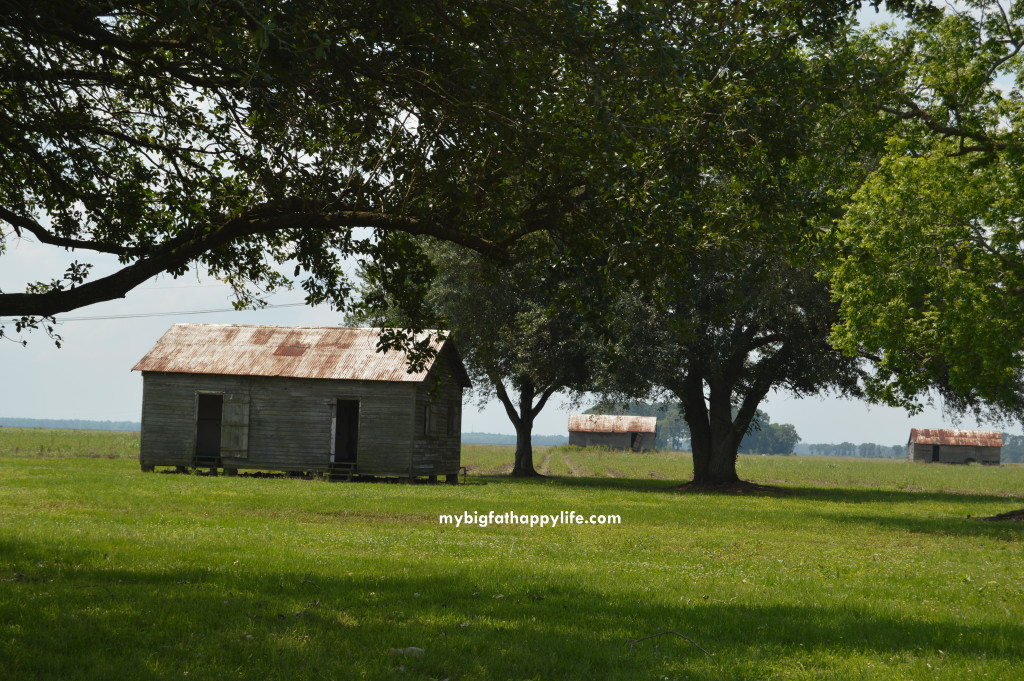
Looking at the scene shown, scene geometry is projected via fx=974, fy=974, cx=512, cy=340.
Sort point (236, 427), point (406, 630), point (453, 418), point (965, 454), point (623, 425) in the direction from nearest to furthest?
point (406, 630), point (236, 427), point (453, 418), point (623, 425), point (965, 454)

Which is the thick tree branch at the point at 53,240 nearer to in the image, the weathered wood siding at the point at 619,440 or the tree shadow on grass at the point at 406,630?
the tree shadow on grass at the point at 406,630

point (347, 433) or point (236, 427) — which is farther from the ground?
point (236, 427)

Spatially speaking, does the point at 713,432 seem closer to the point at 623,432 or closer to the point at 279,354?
the point at 279,354

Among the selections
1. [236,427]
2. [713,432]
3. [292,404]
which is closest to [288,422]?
[292,404]

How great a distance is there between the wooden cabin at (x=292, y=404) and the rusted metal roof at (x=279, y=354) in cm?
5

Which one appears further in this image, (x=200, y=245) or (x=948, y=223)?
(x=948, y=223)

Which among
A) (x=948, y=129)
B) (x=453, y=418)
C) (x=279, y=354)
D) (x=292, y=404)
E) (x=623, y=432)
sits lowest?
(x=623, y=432)

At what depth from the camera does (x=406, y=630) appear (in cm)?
949

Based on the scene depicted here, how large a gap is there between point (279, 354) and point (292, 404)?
2.39 m

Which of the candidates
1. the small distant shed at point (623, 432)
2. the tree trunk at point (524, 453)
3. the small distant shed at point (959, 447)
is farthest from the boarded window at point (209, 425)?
the small distant shed at point (959, 447)

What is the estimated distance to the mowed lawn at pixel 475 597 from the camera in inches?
332

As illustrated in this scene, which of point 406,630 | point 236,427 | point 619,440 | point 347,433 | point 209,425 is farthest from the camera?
point 619,440

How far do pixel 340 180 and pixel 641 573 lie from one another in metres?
7.12

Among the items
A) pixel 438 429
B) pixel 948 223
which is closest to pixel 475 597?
pixel 948 223
